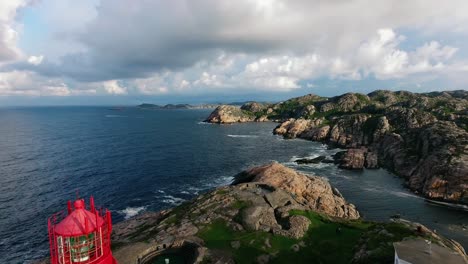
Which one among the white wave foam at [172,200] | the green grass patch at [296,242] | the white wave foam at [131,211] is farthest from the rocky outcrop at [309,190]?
the white wave foam at [131,211]

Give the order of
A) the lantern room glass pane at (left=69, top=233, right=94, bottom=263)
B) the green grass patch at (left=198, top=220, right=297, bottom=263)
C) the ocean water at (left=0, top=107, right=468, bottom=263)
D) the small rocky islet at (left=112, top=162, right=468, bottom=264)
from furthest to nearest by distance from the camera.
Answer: the ocean water at (left=0, top=107, right=468, bottom=263), the green grass patch at (left=198, top=220, right=297, bottom=263), the small rocky islet at (left=112, top=162, right=468, bottom=264), the lantern room glass pane at (left=69, top=233, right=94, bottom=263)

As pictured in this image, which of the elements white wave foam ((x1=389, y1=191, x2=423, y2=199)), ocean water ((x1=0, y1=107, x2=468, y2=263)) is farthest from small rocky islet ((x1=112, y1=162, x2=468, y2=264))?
white wave foam ((x1=389, y1=191, x2=423, y2=199))

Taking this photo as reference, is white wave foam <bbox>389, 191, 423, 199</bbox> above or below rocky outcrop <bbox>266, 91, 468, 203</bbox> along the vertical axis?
below

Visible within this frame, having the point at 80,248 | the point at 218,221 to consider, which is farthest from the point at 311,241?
the point at 80,248

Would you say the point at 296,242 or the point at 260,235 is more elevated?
the point at 260,235

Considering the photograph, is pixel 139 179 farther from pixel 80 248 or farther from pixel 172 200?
pixel 80 248

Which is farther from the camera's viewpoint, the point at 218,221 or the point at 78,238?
the point at 218,221

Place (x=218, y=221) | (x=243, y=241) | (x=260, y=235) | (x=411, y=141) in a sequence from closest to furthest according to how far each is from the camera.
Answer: (x=243, y=241), (x=260, y=235), (x=218, y=221), (x=411, y=141)

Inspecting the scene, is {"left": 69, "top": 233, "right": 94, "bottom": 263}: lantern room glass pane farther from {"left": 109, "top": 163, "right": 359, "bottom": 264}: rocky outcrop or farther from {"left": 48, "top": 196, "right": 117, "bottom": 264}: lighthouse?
{"left": 109, "top": 163, "right": 359, "bottom": 264}: rocky outcrop
